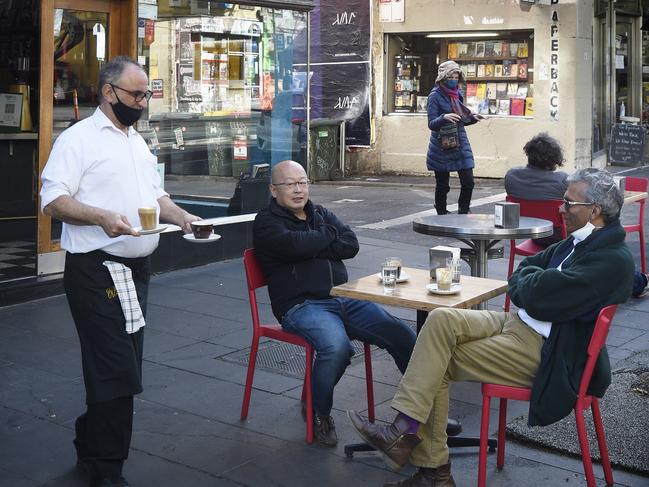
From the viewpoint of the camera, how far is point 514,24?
16.3m

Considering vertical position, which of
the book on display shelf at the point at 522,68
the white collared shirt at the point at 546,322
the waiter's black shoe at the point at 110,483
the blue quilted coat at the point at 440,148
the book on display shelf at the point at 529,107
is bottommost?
the waiter's black shoe at the point at 110,483

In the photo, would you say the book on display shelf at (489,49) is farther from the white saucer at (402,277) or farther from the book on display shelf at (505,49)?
the white saucer at (402,277)

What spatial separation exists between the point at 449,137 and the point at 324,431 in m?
6.57

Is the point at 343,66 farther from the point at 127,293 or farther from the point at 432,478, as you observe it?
the point at 432,478

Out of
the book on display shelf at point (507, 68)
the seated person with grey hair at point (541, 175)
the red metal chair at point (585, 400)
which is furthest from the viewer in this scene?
the book on display shelf at point (507, 68)

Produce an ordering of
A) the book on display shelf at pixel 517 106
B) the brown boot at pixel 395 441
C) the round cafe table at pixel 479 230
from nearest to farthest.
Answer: the brown boot at pixel 395 441, the round cafe table at pixel 479 230, the book on display shelf at pixel 517 106

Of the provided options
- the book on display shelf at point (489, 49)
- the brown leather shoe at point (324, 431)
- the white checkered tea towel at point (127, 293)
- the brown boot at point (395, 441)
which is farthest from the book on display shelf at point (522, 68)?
the white checkered tea towel at point (127, 293)

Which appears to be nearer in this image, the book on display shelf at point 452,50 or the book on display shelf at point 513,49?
the book on display shelf at point 513,49

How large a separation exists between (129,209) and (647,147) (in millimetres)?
16811

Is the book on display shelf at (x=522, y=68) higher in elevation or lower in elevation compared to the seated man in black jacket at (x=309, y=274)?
higher

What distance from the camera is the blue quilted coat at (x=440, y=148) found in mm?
10812

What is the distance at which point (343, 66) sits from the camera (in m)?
17.7

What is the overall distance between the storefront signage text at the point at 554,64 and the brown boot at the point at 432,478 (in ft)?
41.9

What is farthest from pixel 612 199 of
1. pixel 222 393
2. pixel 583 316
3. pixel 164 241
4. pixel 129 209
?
pixel 164 241
